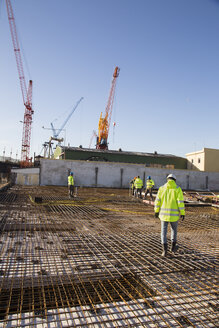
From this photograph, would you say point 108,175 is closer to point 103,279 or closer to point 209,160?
point 209,160

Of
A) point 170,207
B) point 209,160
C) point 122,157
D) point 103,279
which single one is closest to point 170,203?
point 170,207

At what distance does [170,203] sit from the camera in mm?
4152

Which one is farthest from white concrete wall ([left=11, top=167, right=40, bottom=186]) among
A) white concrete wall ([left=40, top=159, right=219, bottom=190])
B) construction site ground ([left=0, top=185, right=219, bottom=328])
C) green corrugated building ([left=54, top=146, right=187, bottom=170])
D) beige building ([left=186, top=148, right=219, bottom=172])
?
beige building ([left=186, top=148, right=219, bottom=172])

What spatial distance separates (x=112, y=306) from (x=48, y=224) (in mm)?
4114

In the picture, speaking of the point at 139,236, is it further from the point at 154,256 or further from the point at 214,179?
the point at 214,179

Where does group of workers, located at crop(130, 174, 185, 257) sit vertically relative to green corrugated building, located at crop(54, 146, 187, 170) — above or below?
below

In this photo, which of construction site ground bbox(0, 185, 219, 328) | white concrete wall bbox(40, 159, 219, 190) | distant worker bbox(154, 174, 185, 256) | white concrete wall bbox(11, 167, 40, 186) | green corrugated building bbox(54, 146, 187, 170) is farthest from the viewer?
green corrugated building bbox(54, 146, 187, 170)

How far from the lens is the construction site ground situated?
241 centimetres

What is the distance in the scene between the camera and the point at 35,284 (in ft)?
9.91

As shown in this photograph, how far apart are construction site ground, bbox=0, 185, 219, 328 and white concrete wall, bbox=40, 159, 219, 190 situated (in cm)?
1725

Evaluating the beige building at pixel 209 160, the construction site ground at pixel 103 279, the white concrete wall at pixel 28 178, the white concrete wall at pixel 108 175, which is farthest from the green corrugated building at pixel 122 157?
the construction site ground at pixel 103 279

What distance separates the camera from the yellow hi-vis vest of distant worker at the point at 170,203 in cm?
410

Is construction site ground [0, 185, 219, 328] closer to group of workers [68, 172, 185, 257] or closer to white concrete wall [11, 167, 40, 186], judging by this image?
group of workers [68, 172, 185, 257]

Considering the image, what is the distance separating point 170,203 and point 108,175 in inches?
803
